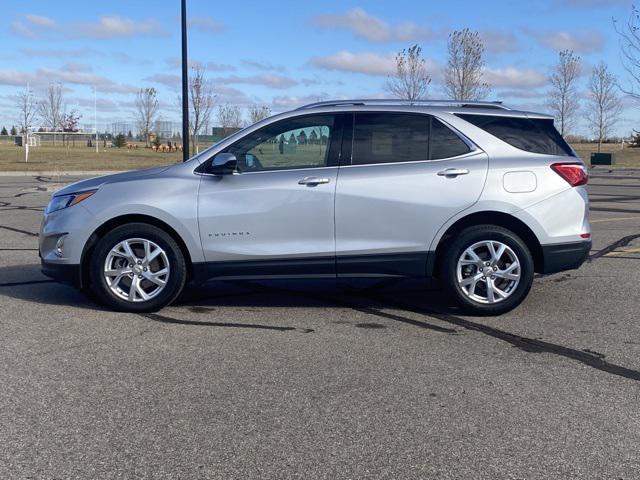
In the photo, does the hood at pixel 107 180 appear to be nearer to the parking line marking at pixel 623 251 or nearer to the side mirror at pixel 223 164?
the side mirror at pixel 223 164

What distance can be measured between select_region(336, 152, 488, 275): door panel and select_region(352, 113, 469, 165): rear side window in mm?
154

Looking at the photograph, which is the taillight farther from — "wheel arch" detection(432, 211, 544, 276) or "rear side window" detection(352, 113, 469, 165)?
"rear side window" detection(352, 113, 469, 165)

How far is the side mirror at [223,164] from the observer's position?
599 centimetres

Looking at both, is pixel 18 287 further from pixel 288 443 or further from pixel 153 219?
pixel 288 443

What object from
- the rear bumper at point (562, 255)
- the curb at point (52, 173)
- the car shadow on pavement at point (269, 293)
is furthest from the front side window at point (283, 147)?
the curb at point (52, 173)

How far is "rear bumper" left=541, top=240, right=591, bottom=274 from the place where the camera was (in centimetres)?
620

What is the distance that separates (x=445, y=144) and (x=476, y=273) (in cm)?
118

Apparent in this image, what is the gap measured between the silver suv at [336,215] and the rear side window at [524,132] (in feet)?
0.12

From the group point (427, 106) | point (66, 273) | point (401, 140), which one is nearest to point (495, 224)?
point (401, 140)

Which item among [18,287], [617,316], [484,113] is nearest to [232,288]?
[18,287]

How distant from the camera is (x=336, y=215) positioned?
609cm

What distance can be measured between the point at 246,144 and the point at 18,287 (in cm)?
299

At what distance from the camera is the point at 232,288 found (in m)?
7.43

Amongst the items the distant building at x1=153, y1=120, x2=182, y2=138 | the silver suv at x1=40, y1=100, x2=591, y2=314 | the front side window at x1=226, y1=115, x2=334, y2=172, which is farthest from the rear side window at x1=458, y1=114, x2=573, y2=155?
the distant building at x1=153, y1=120, x2=182, y2=138
